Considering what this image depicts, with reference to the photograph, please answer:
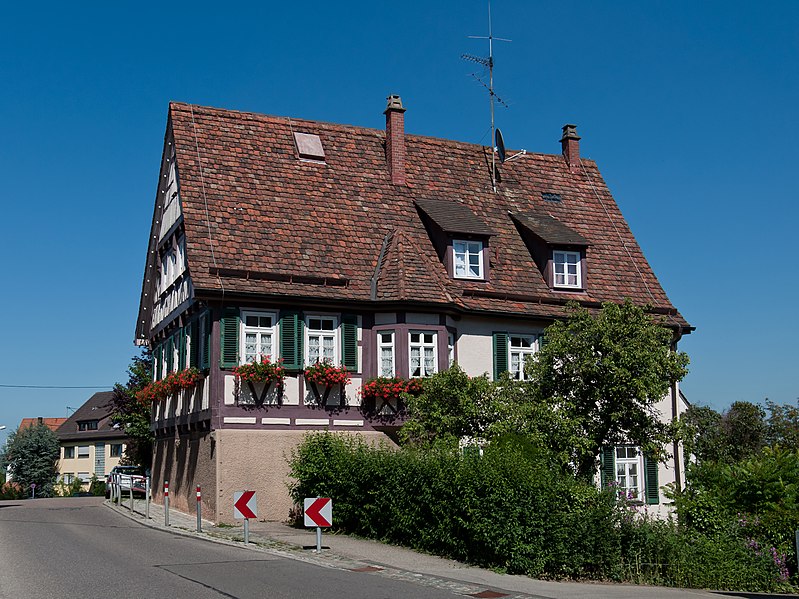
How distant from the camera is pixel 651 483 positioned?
29.8 meters

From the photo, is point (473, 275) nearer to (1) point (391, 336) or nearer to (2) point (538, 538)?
(1) point (391, 336)

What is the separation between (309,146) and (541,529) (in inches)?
666

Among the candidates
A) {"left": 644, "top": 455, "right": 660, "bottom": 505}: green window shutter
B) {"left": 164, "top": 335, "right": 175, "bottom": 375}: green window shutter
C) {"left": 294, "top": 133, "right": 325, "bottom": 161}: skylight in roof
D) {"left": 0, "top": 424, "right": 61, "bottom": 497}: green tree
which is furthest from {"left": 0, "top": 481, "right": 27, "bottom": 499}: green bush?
{"left": 644, "top": 455, "right": 660, "bottom": 505}: green window shutter

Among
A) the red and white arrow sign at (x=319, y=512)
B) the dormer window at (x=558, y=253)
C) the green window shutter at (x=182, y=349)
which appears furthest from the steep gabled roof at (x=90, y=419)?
the red and white arrow sign at (x=319, y=512)

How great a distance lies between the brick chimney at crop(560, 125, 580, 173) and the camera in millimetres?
35094

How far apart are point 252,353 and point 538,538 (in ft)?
35.6

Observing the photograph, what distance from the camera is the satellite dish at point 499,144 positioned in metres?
33.6

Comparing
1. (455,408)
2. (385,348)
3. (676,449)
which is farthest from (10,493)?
(455,408)

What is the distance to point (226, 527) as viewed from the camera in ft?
77.9

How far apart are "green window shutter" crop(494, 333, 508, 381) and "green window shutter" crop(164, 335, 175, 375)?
972 centimetres

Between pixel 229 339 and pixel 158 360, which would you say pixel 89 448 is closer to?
pixel 158 360

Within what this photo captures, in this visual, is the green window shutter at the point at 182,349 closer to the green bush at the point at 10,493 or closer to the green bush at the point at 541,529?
the green bush at the point at 541,529

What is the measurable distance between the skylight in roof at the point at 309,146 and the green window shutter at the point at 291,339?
637 cm

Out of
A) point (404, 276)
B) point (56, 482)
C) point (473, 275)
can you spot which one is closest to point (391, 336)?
point (404, 276)
